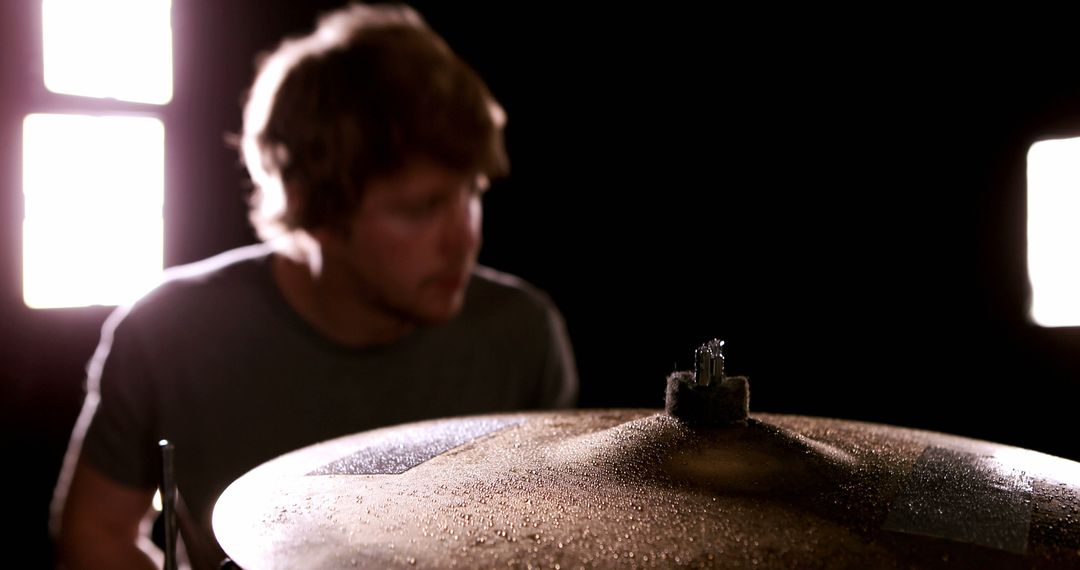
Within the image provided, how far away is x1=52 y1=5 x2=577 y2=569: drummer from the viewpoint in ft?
3.30

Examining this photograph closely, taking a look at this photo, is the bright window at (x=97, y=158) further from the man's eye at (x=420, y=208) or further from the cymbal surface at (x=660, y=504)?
the cymbal surface at (x=660, y=504)

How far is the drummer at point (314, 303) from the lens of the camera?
3.30ft

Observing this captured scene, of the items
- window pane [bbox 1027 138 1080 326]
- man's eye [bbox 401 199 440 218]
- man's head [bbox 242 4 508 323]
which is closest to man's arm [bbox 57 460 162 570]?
man's head [bbox 242 4 508 323]

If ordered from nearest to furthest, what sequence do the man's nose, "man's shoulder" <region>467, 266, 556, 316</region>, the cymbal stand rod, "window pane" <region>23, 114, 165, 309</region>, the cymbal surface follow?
the cymbal surface, the cymbal stand rod, the man's nose, "man's shoulder" <region>467, 266, 556, 316</region>, "window pane" <region>23, 114, 165, 309</region>

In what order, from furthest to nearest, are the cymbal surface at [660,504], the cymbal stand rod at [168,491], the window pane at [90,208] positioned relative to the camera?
the window pane at [90,208], the cymbal stand rod at [168,491], the cymbal surface at [660,504]

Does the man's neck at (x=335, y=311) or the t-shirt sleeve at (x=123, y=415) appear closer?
the t-shirt sleeve at (x=123, y=415)

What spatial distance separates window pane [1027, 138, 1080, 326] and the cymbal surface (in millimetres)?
2006

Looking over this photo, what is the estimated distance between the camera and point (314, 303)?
3.73 feet

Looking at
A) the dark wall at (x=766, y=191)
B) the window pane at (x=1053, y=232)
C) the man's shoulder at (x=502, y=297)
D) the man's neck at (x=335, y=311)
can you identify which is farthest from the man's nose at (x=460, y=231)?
the window pane at (x=1053, y=232)

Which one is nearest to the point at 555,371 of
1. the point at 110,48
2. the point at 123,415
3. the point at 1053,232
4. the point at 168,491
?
the point at 123,415

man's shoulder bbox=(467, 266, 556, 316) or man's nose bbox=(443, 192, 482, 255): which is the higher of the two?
man's nose bbox=(443, 192, 482, 255)

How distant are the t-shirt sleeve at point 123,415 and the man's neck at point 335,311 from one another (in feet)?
0.69

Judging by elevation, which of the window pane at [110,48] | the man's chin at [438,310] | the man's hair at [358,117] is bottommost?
the man's chin at [438,310]

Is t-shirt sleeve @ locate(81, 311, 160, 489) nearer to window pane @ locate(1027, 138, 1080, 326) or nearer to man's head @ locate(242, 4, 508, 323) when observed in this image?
man's head @ locate(242, 4, 508, 323)
